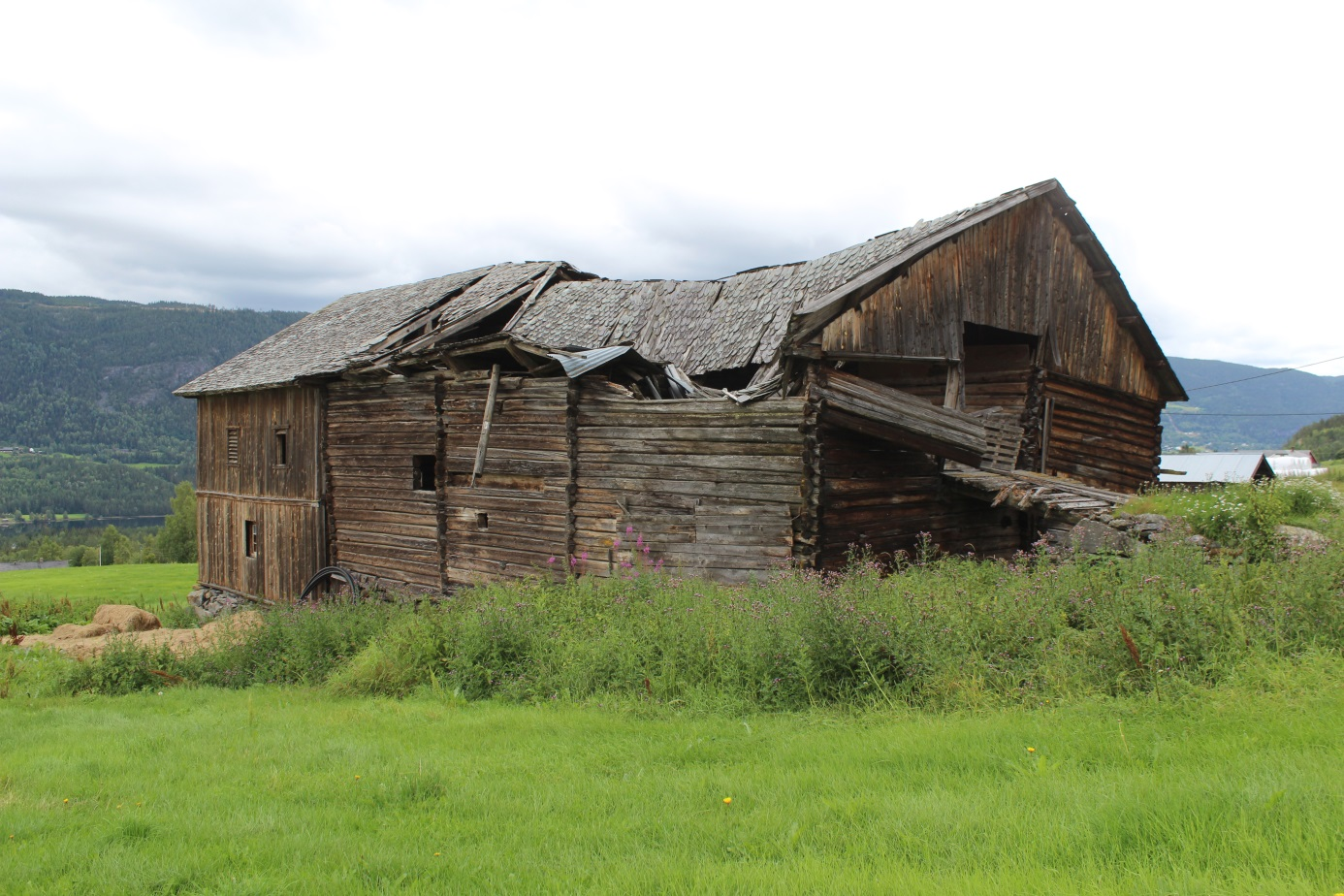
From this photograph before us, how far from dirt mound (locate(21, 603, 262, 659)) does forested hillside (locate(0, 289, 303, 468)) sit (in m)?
170

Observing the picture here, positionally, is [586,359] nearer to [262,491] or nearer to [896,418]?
[896,418]

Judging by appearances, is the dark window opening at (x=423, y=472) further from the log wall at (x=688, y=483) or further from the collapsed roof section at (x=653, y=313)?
the log wall at (x=688, y=483)

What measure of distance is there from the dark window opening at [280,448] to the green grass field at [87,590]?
25.8 feet

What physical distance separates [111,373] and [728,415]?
8171 inches

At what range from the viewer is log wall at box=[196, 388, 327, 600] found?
1778 cm

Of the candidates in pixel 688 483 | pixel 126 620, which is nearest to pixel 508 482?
pixel 688 483

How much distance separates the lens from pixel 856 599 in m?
7.08

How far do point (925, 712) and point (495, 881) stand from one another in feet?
11.3

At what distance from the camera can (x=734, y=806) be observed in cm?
441

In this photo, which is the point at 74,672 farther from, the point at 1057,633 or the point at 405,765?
the point at 1057,633

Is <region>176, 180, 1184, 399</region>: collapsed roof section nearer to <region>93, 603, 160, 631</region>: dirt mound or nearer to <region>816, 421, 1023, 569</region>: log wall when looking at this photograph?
<region>816, 421, 1023, 569</region>: log wall

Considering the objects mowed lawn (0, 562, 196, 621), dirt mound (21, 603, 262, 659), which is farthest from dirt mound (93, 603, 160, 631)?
mowed lawn (0, 562, 196, 621)

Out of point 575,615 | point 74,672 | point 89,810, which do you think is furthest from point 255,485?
point 89,810

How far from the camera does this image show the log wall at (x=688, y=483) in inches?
420
